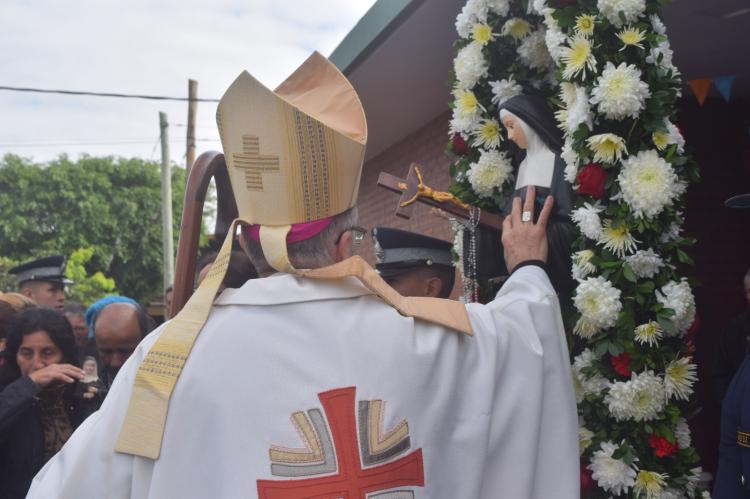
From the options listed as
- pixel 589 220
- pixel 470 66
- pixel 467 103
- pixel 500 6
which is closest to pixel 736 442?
pixel 589 220

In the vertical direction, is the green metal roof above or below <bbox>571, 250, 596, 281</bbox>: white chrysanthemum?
above

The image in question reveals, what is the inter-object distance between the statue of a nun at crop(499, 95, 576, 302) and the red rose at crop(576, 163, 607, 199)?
12cm

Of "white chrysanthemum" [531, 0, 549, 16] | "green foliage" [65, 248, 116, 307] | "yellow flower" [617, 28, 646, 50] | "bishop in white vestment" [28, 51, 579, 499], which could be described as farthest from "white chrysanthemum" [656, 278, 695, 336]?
"green foliage" [65, 248, 116, 307]

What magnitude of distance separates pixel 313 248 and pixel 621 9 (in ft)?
4.62

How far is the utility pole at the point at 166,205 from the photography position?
20.0 m

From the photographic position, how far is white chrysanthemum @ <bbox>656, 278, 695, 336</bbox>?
9.22 feet

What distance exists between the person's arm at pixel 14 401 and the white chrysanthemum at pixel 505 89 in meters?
2.32

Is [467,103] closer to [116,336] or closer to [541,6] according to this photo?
[541,6]

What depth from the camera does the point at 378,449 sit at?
2111 millimetres

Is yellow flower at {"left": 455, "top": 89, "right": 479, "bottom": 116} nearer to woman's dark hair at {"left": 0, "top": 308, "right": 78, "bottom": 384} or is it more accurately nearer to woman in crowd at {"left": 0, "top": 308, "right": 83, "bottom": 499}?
woman in crowd at {"left": 0, "top": 308, "right": 83, "bottom": 499}

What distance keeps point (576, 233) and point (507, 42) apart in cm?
101

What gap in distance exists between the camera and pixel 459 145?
369 cm

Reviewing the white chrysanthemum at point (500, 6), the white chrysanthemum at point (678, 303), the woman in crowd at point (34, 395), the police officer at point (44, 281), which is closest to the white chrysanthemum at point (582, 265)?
the white chrysanthemum at point (678, 303)

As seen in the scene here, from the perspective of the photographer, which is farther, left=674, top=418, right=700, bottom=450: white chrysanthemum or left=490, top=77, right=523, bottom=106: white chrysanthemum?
left=490, top=77, right=523, bottom=106: white chrysanthemum
